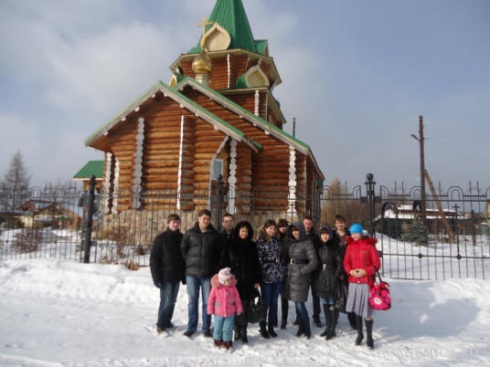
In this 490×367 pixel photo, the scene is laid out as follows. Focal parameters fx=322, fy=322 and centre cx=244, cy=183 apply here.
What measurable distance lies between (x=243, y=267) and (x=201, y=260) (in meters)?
0.63

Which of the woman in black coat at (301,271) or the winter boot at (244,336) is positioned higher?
the woman in black coat at (301,271)

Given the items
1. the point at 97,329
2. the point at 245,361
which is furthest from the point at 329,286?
the point at 97,329

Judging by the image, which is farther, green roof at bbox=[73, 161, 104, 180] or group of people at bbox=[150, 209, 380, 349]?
green roof at bbox=[73, 161, 104, 180]

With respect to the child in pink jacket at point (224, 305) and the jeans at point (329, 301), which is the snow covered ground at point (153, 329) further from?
the jeans at point (329, 301)

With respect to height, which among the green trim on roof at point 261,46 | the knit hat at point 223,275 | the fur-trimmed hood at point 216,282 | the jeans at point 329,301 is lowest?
the jeans at point 329,301

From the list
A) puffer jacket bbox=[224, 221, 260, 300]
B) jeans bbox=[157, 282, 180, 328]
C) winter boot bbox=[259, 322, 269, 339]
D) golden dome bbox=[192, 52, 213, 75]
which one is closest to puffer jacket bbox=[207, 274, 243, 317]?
puffer jacket bbox=[224, 221, 260, 300]

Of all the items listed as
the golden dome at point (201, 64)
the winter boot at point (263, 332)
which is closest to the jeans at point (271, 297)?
the winter boot at point (263, 332)

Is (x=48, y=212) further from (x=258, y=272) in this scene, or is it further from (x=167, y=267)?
(x=258, y=272)

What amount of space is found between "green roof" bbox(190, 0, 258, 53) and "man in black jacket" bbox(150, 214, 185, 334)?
19.8 meters

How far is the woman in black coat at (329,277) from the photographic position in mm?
4816

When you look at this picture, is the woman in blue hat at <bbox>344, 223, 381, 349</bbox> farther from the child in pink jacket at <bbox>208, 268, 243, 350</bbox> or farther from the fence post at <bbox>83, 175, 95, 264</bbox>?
the fence post at <bbox>83, 175, 95, 264</bbox>

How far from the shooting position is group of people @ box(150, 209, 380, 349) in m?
4.48

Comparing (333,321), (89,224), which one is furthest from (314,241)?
(89,224)

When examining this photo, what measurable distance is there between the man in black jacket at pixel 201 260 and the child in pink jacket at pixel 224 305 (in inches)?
14.3
